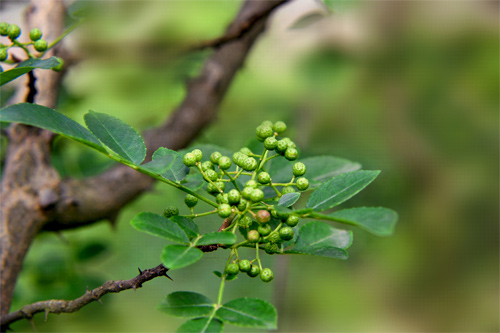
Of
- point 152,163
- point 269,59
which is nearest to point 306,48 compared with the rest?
point 269,59

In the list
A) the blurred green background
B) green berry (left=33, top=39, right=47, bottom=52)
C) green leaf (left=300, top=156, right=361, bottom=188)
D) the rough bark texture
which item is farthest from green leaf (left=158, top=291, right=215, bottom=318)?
the blurred green background

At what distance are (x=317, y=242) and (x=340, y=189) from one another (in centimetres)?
8

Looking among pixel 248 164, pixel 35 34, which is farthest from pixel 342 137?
pixel 248 164

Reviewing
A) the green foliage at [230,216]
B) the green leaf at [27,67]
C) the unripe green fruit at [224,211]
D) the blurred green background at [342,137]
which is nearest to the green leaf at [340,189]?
the green foliage at [230,216]

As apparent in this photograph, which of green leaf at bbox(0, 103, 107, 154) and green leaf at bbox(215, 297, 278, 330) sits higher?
green leaf at bbox(0, 103, 107, 154)

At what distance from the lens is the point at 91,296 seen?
0.65 metres

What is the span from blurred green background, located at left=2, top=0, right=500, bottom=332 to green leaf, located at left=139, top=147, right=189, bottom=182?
82 centimetres

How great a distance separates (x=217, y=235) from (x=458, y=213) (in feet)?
9.28

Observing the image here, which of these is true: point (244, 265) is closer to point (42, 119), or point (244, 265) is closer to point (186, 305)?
point (186, 305)

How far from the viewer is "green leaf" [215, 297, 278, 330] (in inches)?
22.4

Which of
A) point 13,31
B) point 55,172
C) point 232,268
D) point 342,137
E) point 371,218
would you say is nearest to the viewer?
point 371,218

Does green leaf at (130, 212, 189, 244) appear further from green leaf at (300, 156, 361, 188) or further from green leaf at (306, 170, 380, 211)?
green leaf at (300, 156, 361, 188)

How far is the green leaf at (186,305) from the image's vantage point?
0.62 meters

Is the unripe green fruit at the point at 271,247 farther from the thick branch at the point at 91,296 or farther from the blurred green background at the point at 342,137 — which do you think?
the blurred green background at the point at 342,137
